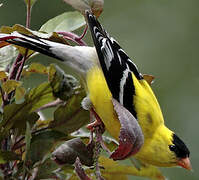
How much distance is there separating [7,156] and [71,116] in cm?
28

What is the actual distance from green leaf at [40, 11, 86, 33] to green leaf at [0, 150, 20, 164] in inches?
18.1

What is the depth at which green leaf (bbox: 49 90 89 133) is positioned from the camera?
5.88 ft

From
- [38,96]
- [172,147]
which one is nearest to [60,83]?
[38,96]

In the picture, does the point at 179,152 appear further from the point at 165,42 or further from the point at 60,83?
the point at 165,42

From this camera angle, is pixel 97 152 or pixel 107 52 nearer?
pixel 97 152

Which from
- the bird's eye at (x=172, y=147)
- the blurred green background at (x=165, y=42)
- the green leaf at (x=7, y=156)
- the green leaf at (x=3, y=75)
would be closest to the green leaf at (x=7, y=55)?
the green leaf at (x=3, y=75)

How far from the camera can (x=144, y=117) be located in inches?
80.1

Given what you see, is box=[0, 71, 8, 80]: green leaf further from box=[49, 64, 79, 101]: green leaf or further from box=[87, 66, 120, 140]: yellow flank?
box=[87, 66, 120, 140]: yellow flank

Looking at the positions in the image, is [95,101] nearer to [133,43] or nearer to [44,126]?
[44,126]

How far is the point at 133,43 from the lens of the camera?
189 inches

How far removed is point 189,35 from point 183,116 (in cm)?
85

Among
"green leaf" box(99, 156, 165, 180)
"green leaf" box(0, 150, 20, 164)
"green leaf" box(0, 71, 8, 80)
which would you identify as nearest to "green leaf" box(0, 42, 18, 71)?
"green leaf" box(0, 71, 8, 80)

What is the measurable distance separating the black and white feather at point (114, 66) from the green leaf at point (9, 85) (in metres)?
0.44

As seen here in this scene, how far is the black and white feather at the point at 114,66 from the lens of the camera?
1.99m
